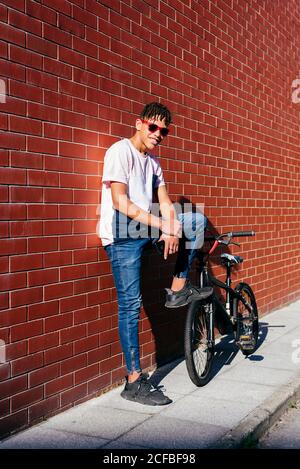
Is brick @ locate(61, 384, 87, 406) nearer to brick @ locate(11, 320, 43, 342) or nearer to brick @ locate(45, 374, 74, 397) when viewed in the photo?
brick @ locate(45, 374, 74, 397)

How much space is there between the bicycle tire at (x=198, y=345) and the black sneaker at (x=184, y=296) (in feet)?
0.17

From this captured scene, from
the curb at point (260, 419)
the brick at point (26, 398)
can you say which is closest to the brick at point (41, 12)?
the brick at point (26, 398)

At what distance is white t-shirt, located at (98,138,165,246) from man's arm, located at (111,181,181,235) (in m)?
0.06

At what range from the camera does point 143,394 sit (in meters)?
4.32

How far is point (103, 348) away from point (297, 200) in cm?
595

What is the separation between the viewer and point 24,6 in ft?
12.3

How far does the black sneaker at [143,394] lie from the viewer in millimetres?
4305

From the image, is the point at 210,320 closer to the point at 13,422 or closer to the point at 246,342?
the point at 246,342

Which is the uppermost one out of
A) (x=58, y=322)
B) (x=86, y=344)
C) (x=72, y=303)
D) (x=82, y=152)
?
(x=82, y=152)

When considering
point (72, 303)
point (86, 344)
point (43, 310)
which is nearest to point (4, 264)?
point (43, 310)

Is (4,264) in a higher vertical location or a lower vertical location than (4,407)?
higher

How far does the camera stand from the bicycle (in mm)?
4691

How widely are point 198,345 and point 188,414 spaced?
0.87 m

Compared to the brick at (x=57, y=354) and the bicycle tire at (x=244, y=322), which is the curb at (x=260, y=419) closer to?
the bicycle tire at (x=244, y=322)
